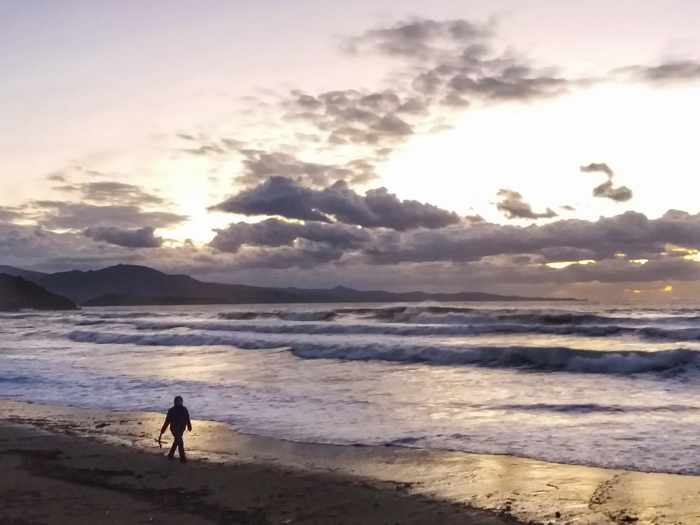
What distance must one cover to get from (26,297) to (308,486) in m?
168

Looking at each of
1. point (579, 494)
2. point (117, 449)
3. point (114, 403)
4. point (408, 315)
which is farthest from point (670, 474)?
point (408, 315)

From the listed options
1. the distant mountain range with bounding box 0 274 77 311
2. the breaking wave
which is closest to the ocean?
the breaking wave

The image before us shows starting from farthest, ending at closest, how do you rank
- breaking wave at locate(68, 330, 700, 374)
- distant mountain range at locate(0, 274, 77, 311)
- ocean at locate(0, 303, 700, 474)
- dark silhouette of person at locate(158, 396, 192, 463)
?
distant mountain range at locate(0, 274, 77, 311) < breaking wave at locate(68, 330, 700, 374) < ocean at locate(0, 303, 700, 474) < dark silhouette of person at locate(158, 396, 192, 463)

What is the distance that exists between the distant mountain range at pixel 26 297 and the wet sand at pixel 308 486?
153555 mm

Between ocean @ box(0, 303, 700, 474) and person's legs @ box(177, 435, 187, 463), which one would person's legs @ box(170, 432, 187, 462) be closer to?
person's legs @ box(177, 435, 187, 463)

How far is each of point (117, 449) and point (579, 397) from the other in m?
12.6

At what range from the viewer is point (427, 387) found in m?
21.8

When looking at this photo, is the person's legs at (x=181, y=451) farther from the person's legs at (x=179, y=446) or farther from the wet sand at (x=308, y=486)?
the wet sand at (x=308, y=486)

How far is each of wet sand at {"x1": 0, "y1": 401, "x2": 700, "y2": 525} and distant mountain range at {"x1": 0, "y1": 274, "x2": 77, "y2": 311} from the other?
154 meters

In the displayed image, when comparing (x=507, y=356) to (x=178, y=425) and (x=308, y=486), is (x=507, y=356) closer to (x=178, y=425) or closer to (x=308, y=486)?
(x=178, y=425)

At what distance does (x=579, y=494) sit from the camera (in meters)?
9.71

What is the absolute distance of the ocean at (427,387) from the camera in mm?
13805

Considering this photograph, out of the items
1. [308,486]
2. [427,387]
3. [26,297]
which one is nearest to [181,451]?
[308,486]

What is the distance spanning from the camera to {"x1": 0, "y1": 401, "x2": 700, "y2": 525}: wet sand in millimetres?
8773
